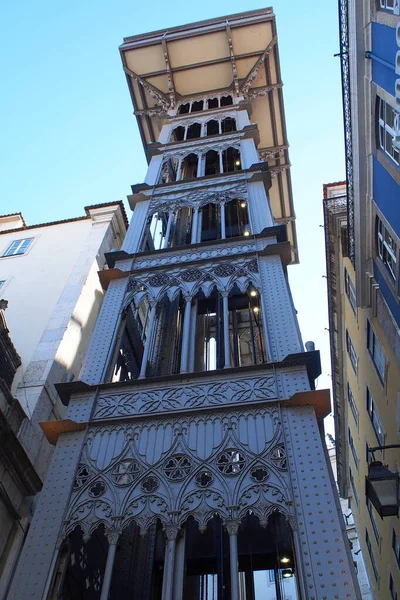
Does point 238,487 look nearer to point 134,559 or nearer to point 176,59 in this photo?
point 134,559

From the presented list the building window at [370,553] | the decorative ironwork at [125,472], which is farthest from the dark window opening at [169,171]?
the building window at [370,553]

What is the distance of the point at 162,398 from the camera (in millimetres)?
9242

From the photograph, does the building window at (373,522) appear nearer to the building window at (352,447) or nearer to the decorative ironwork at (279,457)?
the building window at (352,447)

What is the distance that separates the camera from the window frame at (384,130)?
36.6ft

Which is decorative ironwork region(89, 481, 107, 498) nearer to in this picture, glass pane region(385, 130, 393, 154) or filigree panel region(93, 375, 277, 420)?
filigree panel region(93, 375, 277, 420)

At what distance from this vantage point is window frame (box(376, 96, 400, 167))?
11156 millimetres

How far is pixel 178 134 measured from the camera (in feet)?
76.9

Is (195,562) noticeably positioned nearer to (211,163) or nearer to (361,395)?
(361,395)

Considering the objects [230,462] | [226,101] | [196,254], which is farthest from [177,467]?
[226,101]

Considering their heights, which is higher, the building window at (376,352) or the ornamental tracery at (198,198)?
the ornamental tracery at (198,198)

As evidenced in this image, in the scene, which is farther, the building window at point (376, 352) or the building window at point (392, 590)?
the building window at point (392, 590)

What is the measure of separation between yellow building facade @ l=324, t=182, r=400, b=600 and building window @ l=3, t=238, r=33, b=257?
10960 millimetres

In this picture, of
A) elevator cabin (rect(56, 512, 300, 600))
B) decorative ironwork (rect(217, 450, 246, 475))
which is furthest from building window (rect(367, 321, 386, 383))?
decorative ironwork (rect(217, 450, 246, 475))

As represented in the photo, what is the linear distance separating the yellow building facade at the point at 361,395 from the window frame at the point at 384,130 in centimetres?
363
